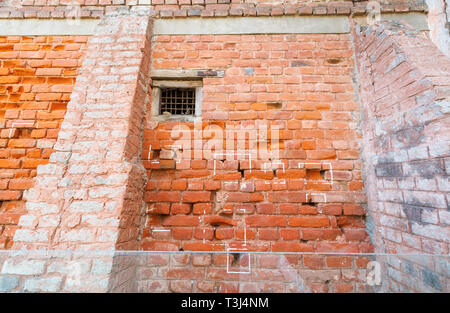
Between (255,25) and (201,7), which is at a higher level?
(201,7)

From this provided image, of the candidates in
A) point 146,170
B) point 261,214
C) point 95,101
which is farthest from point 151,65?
point 261,214

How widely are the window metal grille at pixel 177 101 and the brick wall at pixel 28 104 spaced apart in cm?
98

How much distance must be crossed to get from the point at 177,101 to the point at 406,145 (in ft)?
7.14

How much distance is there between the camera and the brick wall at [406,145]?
54.6 inches

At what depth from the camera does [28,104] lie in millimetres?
2125

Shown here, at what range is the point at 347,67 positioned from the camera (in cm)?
221

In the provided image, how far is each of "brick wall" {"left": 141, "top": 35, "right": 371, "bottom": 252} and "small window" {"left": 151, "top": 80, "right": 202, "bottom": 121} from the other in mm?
111

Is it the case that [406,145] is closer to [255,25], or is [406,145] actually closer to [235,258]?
[235,258]

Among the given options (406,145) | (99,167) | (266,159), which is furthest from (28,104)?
(406,145)

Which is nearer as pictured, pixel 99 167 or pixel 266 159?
pixel 99 167

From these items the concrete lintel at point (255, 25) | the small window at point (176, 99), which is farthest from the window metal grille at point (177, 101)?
the concrete lintel at point (255, 25)

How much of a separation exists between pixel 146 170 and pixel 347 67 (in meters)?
2.41

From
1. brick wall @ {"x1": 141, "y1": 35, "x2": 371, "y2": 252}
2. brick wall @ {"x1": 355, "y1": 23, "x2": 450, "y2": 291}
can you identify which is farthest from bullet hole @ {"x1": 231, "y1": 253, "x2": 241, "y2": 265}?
brick wall @ {"x1": 355, "y1": 23, "x2": 450, "y2": 291}

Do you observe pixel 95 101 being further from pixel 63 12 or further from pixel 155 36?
pixel 63 12
